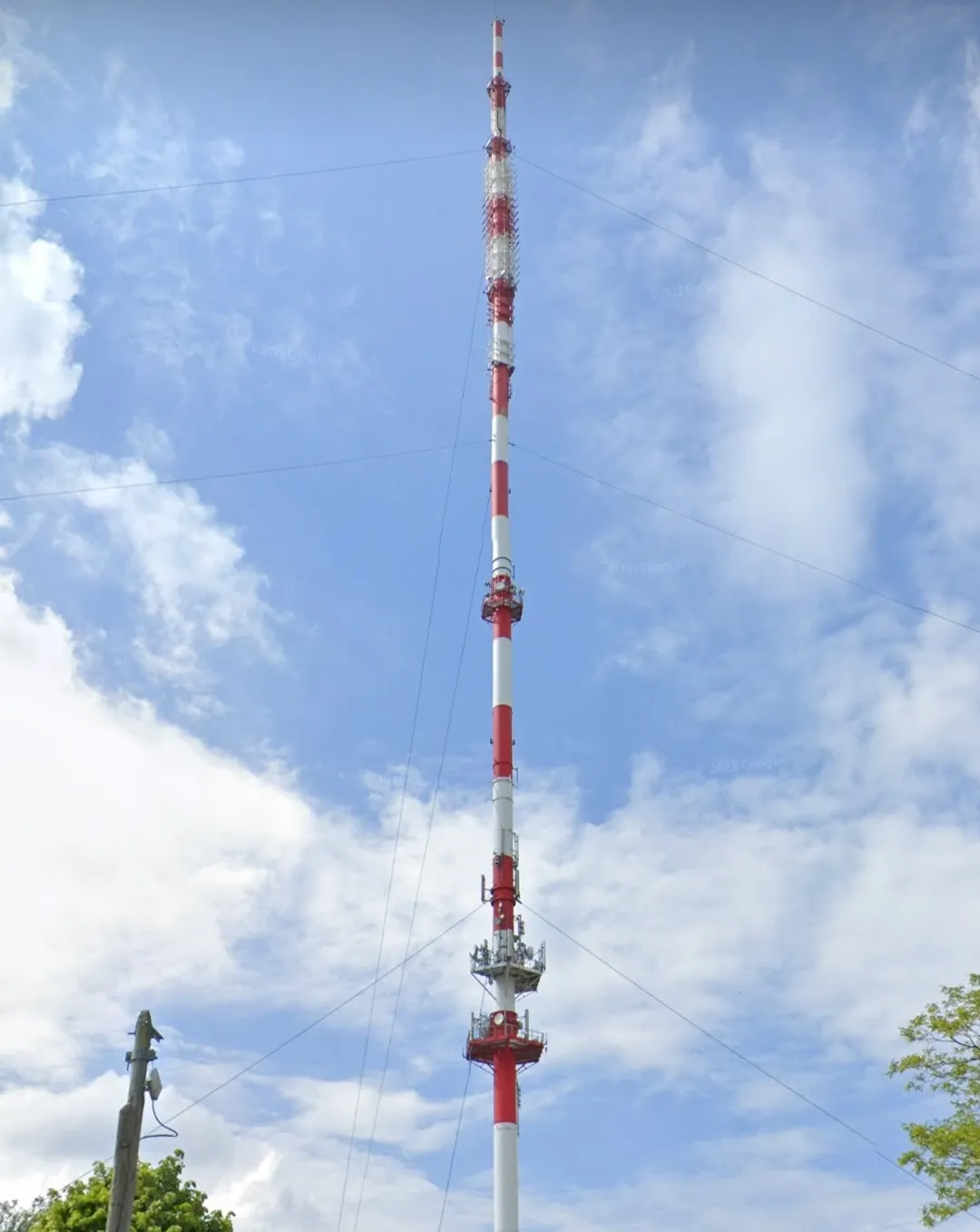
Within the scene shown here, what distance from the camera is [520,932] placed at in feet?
157

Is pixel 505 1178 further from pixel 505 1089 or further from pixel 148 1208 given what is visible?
pixel 148 1208

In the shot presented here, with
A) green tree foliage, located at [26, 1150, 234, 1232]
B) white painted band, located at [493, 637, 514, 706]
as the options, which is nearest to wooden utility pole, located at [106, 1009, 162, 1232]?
green tree foliage, located at [26, 1150, 234, 1232]

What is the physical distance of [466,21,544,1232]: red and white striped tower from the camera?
44.5 m

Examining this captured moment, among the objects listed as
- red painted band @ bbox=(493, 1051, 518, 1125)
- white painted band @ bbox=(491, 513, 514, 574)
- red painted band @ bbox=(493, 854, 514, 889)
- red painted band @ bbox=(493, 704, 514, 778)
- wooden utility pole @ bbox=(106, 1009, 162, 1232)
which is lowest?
wooden utility pole @ bbox=(106, 1009, 162, 1232)

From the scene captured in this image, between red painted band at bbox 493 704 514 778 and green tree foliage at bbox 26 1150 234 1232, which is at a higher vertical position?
red painted band at bbox 493 704 514 778

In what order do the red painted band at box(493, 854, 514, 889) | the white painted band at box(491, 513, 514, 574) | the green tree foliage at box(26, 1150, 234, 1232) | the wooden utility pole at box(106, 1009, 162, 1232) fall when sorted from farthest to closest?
the white painted band at box(491, 513, 514, 574)
the red painted band at box(493, 854, 514, 889)
the green tree foliage at box(26, 1150, 234, 1232)
the wooden utility pole at box(106, 1009, 162, 1232)

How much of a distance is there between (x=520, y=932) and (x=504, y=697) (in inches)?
385

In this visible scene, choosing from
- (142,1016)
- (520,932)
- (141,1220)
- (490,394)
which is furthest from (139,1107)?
(490,394)

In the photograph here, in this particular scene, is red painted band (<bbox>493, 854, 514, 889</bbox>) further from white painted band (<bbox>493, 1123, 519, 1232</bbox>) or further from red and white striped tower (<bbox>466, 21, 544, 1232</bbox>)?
white painted band (<bbox>493, 1123, 519, 1232</bbox>)

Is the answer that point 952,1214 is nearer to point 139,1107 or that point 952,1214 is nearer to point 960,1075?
point 960,1075

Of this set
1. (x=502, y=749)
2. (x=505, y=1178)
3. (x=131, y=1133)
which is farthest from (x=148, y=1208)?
(x=131, y=1133)

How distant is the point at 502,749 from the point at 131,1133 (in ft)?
113

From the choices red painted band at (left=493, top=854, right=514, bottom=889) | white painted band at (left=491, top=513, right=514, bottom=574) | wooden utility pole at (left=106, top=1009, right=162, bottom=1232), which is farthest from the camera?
white painted band at (left=491, top=513, right=514, bottom=574)

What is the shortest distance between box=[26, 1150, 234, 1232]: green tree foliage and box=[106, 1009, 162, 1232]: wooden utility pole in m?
27.0
